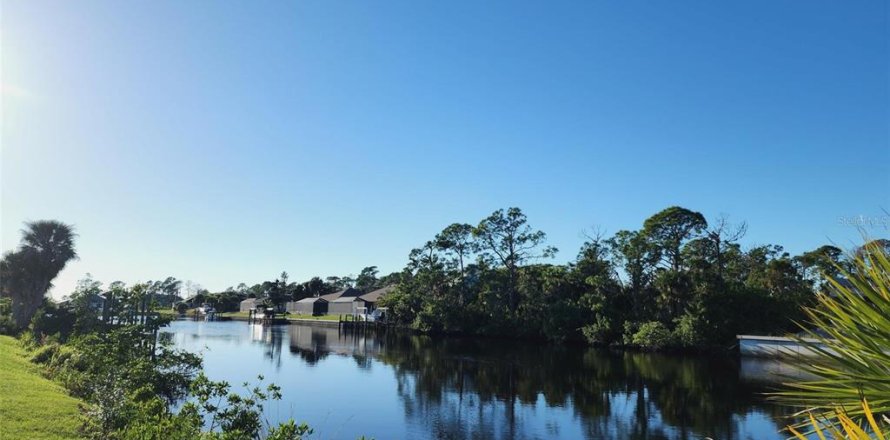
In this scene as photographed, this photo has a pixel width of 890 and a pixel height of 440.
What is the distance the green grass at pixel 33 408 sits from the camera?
8.08 metres

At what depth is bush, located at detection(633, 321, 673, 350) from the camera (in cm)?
3784

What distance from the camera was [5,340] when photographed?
65.1 ft

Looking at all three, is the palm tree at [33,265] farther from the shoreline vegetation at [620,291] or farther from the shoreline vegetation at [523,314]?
the shoreline vegetation at [620,291]

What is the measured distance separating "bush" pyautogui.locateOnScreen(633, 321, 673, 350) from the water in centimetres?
226

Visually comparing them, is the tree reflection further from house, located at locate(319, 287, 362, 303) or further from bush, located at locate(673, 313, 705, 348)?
house, located at locate(319, 287, 362, 303)

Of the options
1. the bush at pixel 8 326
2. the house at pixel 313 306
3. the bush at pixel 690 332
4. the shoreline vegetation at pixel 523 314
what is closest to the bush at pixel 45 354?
the shoreline vegetation at pixel 523 314

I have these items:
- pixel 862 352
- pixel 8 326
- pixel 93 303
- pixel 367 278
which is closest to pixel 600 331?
pixel 93 303

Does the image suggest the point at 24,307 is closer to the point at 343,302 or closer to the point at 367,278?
the point at 343,302

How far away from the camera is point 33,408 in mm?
9336

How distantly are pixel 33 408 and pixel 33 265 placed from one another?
68.9ft

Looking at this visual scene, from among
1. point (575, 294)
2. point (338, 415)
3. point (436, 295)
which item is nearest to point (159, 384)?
point (338, 415)


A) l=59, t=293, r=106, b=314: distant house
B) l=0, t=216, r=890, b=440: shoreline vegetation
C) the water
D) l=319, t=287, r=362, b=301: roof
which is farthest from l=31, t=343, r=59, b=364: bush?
l=319, t=287, r=362, b=301: roof

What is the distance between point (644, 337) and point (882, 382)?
126 ft

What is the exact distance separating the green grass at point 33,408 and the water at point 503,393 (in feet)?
17.2
